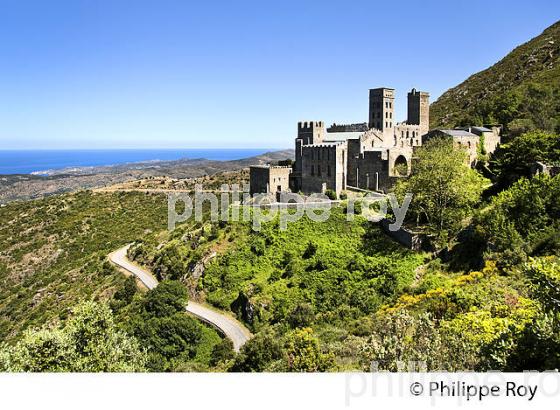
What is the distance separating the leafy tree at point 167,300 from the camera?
3906 centimetres

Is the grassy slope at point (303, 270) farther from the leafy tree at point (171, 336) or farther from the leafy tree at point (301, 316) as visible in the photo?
the leafy tree at point (171, 336)

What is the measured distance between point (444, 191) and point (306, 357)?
2373cm

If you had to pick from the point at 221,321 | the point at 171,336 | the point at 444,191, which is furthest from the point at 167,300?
the point at 444,191

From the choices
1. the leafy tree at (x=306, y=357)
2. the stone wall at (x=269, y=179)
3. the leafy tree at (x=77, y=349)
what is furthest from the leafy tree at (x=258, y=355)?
the stone wall at (x=269, y=179)

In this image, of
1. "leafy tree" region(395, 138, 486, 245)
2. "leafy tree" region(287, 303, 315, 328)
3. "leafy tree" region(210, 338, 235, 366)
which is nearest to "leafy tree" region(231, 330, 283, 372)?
"leafy tree" region(210, 338, 235, 366)

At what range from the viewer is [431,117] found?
110 m

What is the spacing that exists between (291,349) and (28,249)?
2417 inches

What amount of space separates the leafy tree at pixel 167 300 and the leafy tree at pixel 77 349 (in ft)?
52.9

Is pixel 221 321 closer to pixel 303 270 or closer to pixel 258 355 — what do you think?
pixel 303 270

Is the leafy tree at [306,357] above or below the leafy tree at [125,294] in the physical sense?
above

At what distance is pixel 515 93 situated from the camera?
216 ft
